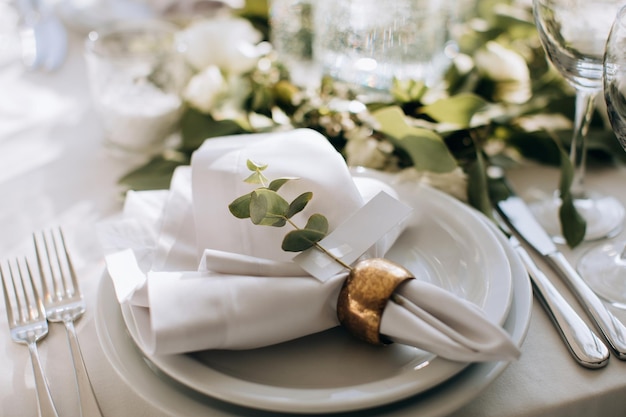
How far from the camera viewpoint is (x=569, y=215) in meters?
0.66

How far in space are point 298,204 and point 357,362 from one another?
13 centimetres

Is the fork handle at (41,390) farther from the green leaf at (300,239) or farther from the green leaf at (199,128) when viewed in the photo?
the green leaf at (199,128)

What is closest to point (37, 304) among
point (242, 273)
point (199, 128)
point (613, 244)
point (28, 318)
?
point (28, 318)

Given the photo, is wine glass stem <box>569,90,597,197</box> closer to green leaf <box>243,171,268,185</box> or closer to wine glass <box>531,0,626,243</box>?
wine glass <box>531,0,626,243</box>

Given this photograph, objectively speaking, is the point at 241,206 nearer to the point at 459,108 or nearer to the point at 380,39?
the point at 459,108

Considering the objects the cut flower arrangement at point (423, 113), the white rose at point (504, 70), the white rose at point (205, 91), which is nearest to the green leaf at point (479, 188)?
the cut flower arrangement at point (423, 113)

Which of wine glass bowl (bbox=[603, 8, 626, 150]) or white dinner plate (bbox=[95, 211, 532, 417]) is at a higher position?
wine glass bowl (bbox=[603, 8, 626, 150])

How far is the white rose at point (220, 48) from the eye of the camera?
2.87 feet

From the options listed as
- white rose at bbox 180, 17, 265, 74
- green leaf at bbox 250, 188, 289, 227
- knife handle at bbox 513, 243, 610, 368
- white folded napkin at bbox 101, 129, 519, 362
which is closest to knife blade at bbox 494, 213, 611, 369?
knife handle at bbox 513, 243, 610, 368

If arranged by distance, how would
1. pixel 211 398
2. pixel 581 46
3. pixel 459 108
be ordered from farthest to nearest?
1. pixel 459 108
2. pixel 581 46
3. pixel 211 398

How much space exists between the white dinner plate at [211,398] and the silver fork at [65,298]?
0.03 m

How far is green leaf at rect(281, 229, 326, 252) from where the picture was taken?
0.48 metres

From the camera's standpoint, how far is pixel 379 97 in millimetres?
892

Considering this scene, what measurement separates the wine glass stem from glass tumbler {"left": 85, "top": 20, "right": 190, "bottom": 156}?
0.49 metres
